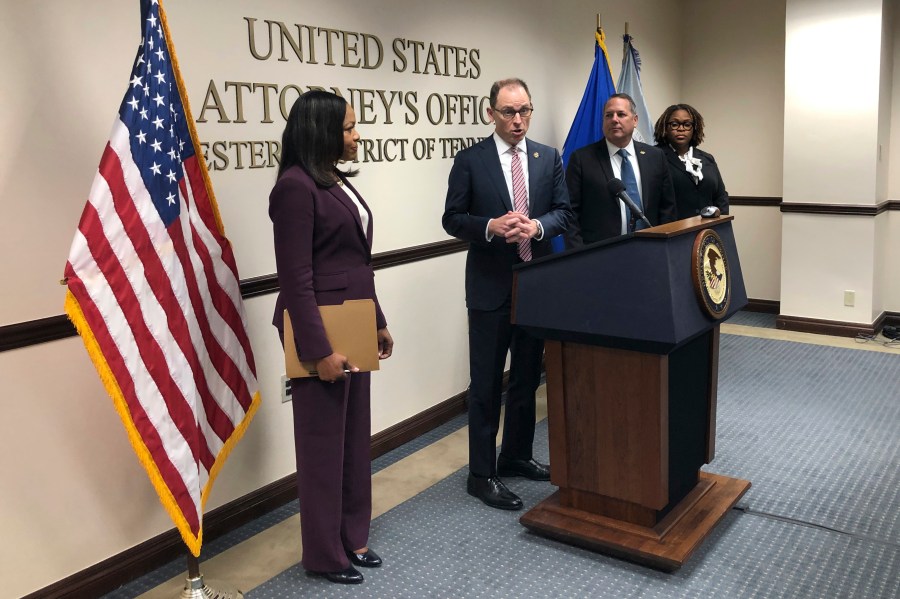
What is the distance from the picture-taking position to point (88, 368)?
2.52 metres

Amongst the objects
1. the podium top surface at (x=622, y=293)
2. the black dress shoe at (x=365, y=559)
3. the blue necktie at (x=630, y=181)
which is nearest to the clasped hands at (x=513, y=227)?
the podium top surface at (x=622, y=293)

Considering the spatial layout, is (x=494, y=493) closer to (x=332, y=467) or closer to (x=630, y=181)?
(x=332, y=467)

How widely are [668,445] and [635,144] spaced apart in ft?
4.73

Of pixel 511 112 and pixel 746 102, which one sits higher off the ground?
pixel 746 102

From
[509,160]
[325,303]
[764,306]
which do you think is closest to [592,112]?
[509,160]

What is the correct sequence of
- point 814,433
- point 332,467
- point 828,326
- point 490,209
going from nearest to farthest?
1. point 332,467
2. point 490,209
3. point 814,433
4. point 828,326

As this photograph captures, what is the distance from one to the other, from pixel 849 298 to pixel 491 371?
3.68m

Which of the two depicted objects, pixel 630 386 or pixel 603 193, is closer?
pixel 630 386

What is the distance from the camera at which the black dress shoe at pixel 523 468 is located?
3.38 meters

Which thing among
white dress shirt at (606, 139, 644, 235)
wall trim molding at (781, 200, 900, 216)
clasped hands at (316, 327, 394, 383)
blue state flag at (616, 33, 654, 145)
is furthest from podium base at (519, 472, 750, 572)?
wall trim molding at (781, 200, 900, 216)

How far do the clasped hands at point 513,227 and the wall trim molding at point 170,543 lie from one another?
1.32 meters

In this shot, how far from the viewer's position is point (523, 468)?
3.41 metres

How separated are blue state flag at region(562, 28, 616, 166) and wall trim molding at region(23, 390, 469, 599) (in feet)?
6.66

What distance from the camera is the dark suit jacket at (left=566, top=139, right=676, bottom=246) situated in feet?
11.3
